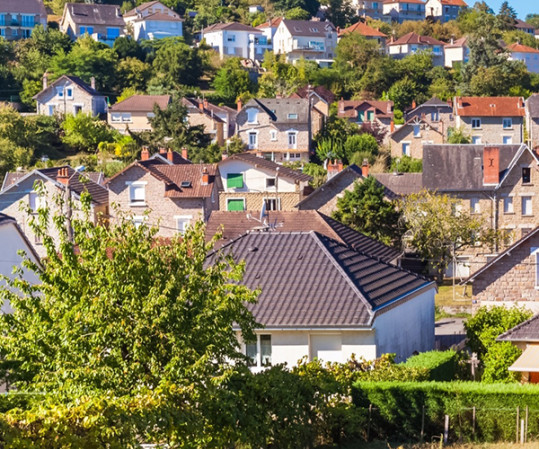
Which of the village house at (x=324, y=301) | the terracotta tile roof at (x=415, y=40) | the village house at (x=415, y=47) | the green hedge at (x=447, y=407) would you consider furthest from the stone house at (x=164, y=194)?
the terracotta tile roof at (x=415, y=40)

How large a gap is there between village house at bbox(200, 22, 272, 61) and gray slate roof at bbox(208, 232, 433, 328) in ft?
295

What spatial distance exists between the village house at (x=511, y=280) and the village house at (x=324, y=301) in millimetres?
2259

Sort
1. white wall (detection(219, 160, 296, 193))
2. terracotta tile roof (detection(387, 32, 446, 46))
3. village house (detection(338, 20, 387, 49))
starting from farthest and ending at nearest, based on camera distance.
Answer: village house (detection(338, 20, 387, 49)), terracotta tile roof (detection(387, 32, 446, 46)), white wall (detection(219, 160, 296, 193))

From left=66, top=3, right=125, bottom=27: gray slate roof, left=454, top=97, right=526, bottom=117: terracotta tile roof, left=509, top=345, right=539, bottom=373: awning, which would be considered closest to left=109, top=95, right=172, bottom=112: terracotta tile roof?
left=454, top=97, right=526, bottom=117: terracotta tile roof

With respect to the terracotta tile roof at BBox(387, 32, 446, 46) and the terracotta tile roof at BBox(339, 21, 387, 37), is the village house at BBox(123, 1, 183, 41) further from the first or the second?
the terracotta tile roof at BBox(387, 32, 446, 46)

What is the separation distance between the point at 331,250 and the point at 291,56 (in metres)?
94.1

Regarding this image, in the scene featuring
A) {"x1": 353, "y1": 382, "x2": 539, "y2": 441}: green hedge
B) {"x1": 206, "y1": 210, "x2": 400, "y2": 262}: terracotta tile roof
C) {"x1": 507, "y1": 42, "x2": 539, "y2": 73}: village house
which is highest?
{"x1": 507, "y1": 42, "x2": 539, "y2": 73}: village house

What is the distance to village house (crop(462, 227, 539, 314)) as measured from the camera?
31.7m

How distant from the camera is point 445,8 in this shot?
514ft

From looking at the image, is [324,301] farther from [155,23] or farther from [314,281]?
[155,23]

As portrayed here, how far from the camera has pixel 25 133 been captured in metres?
79.9

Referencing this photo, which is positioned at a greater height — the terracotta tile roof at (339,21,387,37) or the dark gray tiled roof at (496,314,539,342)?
the terracotta tile roof at (339,21,387,37)

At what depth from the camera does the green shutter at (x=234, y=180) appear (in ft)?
201

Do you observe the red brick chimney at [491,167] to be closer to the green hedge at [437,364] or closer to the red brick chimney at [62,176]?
the red brick chimney at [62,176]
